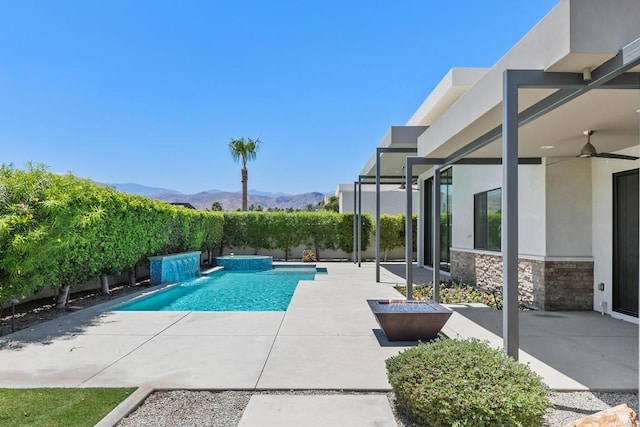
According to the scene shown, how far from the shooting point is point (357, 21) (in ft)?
52.2

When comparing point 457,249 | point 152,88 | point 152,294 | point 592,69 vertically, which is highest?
point 152,88

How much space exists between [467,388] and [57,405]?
3557mm

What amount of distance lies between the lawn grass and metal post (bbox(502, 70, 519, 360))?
3.78m

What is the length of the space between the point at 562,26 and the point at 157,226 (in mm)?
11468

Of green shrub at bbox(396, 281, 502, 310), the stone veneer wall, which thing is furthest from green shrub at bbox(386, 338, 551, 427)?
green shrub at bbox(396, 281, 502, 310)

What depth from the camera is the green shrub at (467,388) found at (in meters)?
2.93

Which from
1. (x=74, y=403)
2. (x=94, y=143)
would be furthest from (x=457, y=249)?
(x=94, y=143)

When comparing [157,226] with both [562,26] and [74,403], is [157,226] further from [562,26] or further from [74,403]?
[562,26]

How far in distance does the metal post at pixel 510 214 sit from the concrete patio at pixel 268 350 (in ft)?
2.91

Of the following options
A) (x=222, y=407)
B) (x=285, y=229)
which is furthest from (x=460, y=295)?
(x=285, y=229)

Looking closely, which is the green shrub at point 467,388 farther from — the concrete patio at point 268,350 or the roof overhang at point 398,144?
the roof overhang at point 398,144

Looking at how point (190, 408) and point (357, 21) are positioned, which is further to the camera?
point (357, 21)

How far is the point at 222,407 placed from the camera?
3.76 metres

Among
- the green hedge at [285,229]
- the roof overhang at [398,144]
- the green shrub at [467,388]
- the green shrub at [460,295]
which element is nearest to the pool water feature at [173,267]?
the green hedge at [285,229]
